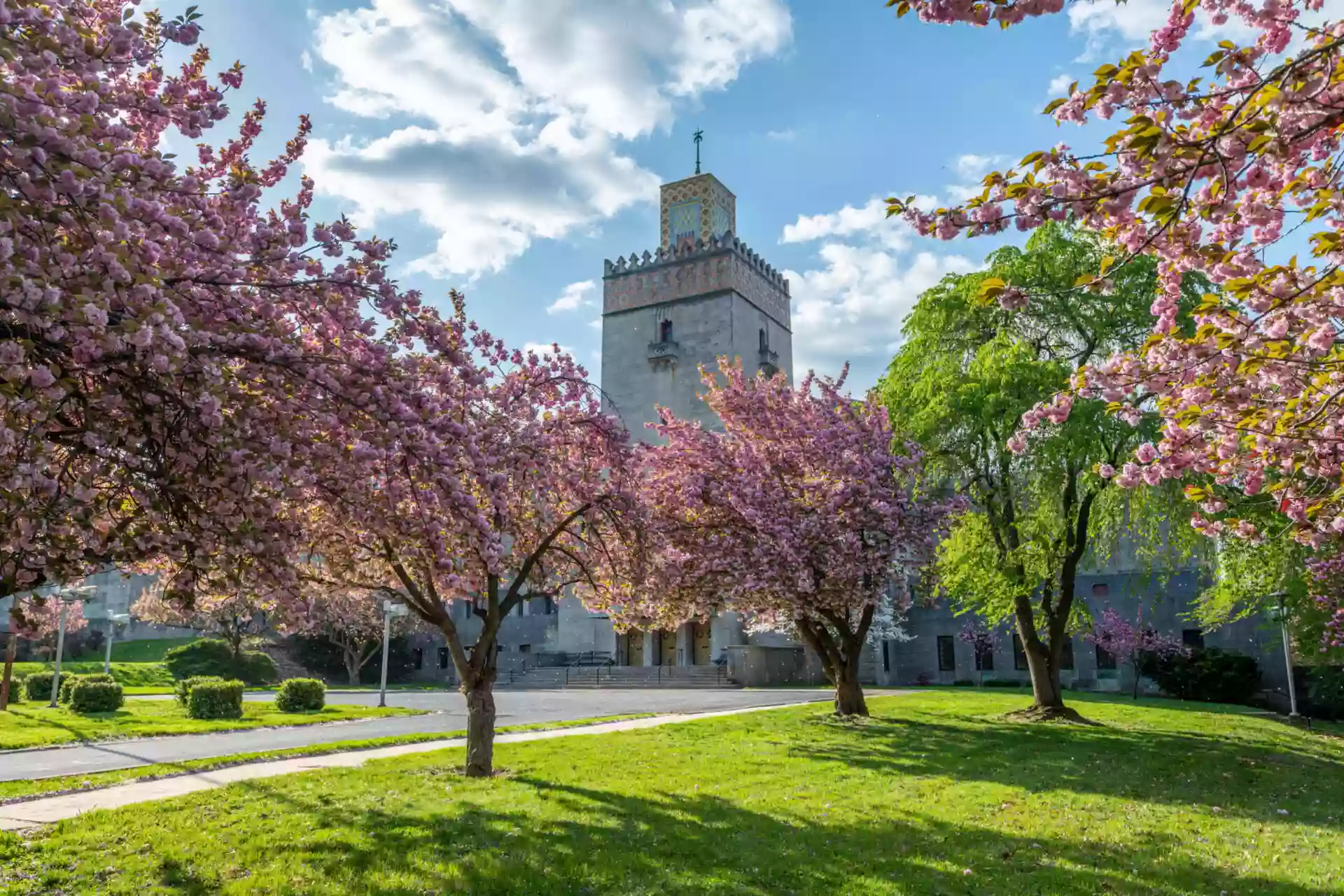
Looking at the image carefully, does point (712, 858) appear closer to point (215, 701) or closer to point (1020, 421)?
point (1020, 421)

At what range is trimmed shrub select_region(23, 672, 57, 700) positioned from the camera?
2925 centimetres

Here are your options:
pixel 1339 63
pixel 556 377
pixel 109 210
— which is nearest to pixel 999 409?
pixel 556 377

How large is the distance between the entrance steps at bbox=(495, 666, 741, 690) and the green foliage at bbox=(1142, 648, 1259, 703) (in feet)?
62.3

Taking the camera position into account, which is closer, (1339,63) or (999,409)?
(1339,63)

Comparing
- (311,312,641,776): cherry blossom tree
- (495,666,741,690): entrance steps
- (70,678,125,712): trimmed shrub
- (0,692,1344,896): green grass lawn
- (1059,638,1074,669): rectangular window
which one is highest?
(311,312,641,776): cherry blossom tree

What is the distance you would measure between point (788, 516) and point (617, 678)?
31.3m

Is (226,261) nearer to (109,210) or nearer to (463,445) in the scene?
(109,210)

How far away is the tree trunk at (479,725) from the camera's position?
1348 centimetres

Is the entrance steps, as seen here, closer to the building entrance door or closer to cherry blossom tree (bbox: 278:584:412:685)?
the building entrance door

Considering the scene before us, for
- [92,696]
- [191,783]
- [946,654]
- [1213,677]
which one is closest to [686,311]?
[946,654]

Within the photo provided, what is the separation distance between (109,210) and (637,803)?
8590 millimetres

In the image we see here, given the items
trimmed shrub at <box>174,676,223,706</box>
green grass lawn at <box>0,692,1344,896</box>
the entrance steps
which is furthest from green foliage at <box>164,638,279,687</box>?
green grass lawn at <box>0,692,1344,896</box>

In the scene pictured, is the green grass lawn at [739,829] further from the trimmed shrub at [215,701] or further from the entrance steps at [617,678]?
the entrance steps at [617,678]

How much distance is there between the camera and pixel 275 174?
30.1 feet
